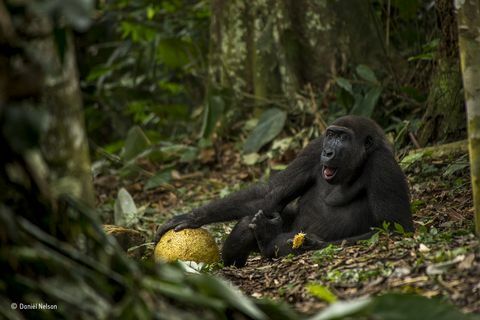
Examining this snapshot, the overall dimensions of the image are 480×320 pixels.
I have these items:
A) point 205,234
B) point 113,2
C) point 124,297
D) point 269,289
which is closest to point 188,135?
point 113,2

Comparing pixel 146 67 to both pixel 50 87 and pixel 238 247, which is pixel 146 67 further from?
pixel 50 87

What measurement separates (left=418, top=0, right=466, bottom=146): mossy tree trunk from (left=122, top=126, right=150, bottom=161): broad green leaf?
3.65m

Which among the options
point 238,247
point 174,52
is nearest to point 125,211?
point 238,247

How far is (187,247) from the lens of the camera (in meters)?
5.82

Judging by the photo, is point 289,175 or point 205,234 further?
point 289,175

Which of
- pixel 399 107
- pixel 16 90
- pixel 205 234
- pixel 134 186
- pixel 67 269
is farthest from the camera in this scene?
pixel 134 186

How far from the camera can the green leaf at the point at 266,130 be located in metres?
9.58

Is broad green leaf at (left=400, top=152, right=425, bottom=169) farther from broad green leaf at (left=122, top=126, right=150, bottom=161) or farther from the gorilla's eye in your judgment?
broad green leaf at (left=122, top=126, right=150, bottom=161)

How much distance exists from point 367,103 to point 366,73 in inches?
16.4

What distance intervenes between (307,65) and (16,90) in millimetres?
7185

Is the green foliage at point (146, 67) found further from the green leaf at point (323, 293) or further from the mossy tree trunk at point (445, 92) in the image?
the green leaf at point (323, 293)

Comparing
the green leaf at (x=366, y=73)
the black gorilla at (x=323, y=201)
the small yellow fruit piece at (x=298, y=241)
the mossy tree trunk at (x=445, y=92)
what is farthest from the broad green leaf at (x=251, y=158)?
the small yellow fruit piece at (x=298, y=241)

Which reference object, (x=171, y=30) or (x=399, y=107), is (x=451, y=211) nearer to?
(x=399, y=107)

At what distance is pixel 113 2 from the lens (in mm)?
13266
